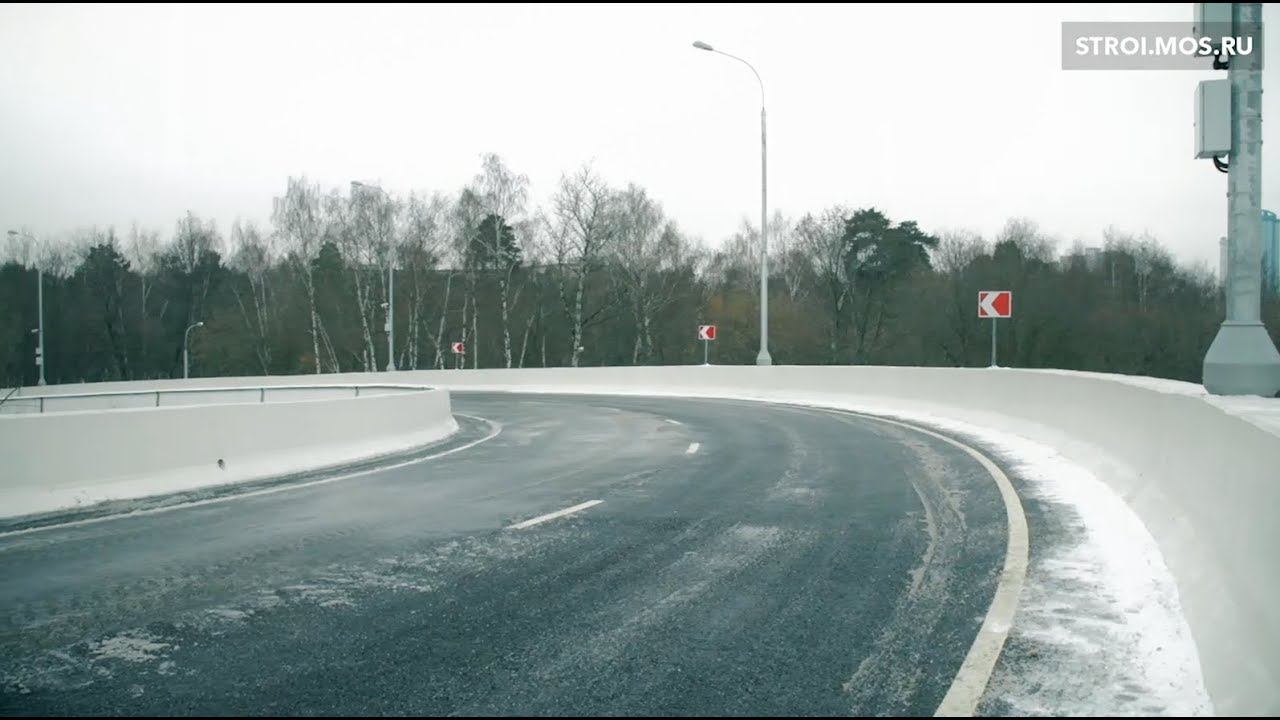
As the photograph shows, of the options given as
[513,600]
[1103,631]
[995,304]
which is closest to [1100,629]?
[1103,631]

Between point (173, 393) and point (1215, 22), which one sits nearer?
point (1215, 22)

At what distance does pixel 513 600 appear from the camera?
6.17 meters

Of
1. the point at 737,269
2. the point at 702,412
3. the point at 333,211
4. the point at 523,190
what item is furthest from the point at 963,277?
the point at 702,412

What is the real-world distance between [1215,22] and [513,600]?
9175 mm

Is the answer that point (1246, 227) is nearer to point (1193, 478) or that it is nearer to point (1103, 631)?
point (1193, 478)

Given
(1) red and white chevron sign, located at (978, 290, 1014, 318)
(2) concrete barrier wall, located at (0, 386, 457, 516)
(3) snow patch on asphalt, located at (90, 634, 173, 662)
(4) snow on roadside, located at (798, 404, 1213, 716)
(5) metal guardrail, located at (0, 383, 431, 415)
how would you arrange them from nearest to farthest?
(4) snow on roadside, located at (798, 404, 1213, 716) < (3) snow patch on asphalt, located at (90, 634, 173, 662) < (2) concrete barrier wall, located at (0, 386, 457, 516) < (5) metal guardrail, located at (0, 383, 431, 415) < (1) red and white chevron sign, located at (978, 290, 1014, 318)

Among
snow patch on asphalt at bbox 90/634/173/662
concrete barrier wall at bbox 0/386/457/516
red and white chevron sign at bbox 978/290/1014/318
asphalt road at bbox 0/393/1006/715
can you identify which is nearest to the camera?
asphalt road at bbox 0/393/1006/715

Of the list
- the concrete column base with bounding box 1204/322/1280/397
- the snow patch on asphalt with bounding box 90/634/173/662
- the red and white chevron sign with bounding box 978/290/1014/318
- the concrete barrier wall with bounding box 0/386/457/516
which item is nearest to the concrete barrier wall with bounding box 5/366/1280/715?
the concrete column base with bounding box 1204/322/1280/397

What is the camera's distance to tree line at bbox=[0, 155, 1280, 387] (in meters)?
71.7

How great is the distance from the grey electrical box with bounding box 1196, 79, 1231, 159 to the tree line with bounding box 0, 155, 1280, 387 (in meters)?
58.9

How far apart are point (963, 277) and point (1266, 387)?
228 feet

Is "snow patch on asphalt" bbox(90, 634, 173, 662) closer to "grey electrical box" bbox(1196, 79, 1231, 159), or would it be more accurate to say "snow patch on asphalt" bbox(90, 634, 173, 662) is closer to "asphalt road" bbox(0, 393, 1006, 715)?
"asphalt road" bbox(0, 393, 1006, 715)

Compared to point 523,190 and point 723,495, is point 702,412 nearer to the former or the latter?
point 723,495

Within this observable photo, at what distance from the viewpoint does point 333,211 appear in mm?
77625
